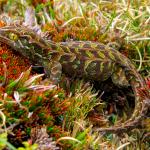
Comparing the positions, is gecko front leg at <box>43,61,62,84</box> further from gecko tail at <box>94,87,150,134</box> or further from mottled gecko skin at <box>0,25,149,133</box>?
gecko tail at <box>94,87,150,134</box>

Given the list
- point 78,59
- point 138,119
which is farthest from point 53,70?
point 138,119

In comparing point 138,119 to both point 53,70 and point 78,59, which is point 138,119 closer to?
point 78,59

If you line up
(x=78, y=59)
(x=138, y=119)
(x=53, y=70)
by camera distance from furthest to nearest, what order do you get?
(x=78, y=59) → (x=53, y=70) → (x=138, y=119)

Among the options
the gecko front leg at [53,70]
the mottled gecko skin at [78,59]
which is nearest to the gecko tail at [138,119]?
the mottled gecko skin at [78,59]

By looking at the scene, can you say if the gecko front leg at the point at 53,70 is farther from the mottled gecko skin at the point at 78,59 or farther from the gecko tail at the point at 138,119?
the gecko tail at the point at 138,119

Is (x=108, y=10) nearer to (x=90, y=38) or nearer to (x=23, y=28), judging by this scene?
(x=90, y=38)

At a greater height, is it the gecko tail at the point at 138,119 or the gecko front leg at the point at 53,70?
the gecko front leg at the point at 53,70

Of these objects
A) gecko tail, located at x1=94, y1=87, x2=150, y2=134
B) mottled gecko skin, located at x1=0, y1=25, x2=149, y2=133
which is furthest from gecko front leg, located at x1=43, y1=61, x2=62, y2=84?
gecko tail, located at x1=94, y1=87, x2=150, y2=134

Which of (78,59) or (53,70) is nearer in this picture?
(53,70)

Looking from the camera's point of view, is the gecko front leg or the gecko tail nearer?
the gecko tail
